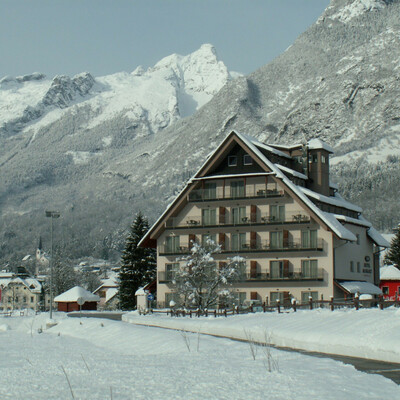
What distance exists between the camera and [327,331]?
33375mm

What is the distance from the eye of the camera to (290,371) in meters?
22.3

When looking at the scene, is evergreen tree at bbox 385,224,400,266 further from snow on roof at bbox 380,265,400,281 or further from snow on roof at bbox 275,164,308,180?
snow on roof at bbox 275,164,308,180

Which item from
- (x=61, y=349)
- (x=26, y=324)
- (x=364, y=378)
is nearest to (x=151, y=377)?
(x=364, y=378)

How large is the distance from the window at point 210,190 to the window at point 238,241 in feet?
15.3

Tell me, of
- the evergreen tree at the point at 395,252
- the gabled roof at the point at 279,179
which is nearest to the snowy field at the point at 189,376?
the gabled roof at the point at 279,179

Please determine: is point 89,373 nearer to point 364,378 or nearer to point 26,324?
point 364,378

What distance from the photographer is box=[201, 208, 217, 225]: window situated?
7494cm

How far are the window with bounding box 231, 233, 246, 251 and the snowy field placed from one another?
39355mm

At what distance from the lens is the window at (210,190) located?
247 ft

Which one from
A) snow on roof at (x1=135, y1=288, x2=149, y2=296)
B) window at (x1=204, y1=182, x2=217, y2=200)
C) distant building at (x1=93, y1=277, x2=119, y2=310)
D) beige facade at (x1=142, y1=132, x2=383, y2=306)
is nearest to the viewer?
beige facade at (x1=142, y1=132, x2=383, y2=306)

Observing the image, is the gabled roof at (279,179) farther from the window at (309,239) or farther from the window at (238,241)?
the window at (238,241)

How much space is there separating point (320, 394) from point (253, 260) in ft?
175

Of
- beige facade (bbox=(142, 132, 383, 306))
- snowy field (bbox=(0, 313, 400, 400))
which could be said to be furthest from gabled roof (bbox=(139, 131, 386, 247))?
snowy field (bbox=(0, 313, 400, 400))

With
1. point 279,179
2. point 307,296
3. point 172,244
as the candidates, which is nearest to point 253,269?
point 307,296
